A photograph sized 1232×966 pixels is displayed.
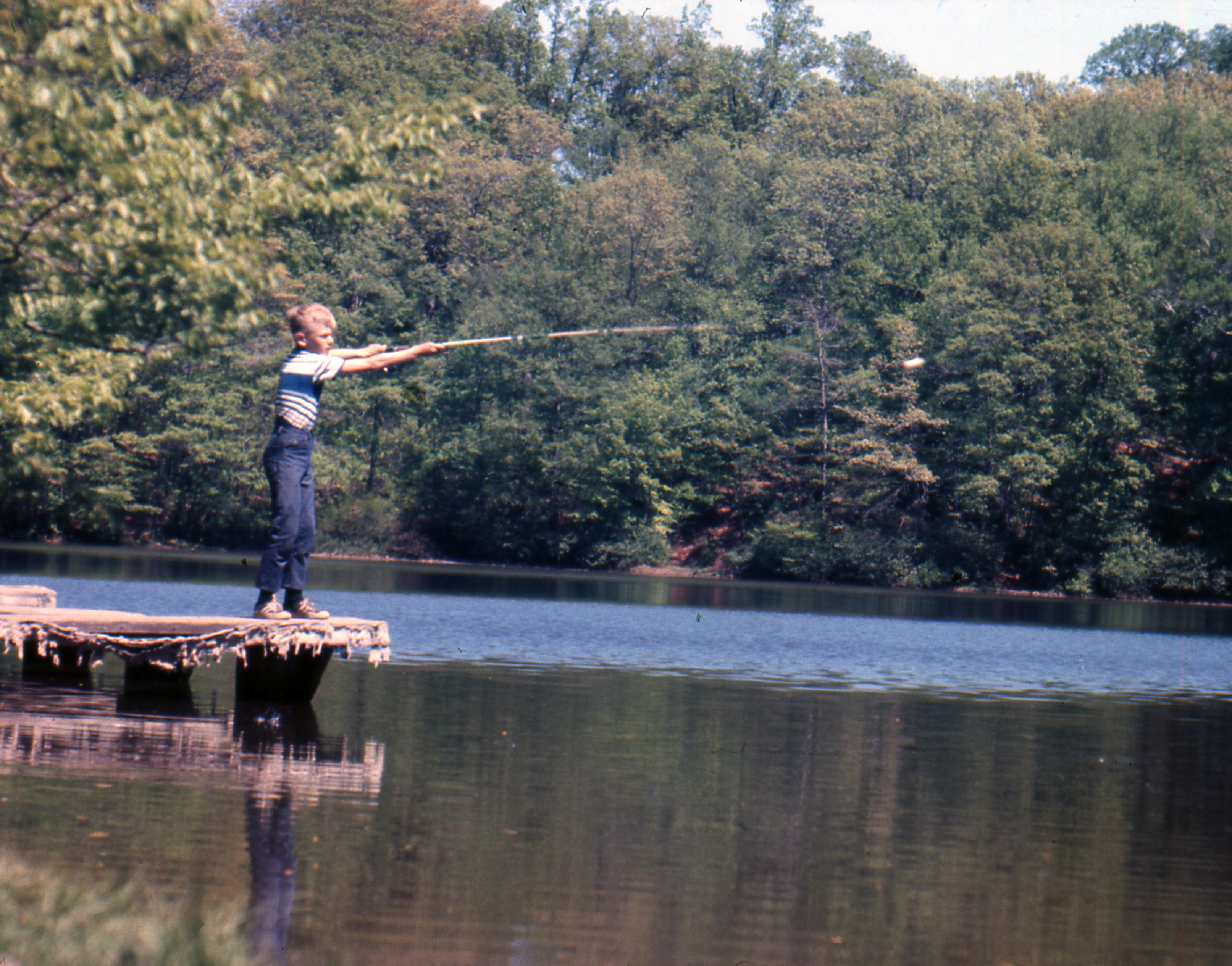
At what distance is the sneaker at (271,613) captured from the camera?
36.9 feet

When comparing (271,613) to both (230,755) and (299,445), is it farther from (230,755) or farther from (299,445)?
(230,755)

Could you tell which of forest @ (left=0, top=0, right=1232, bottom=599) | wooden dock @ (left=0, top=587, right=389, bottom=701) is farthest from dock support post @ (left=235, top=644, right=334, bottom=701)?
forest @ (left=0, top=0, right=1232, bottom=599)

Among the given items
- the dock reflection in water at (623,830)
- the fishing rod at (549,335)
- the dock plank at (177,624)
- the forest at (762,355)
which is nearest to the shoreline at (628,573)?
the forest at (762,355)

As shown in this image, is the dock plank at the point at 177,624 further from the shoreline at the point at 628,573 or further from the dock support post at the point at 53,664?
the shoreline at the point at 628,573

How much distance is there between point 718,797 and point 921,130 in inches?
2649

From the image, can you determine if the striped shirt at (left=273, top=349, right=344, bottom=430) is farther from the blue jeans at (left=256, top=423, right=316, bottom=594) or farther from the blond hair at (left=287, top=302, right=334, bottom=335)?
the blond hair at (left=287, top=302, right=334, bottom=335)

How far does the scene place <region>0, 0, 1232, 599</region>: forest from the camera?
2179 inches

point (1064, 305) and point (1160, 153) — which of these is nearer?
point (1064, 305)

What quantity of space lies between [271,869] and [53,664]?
8.04 meters

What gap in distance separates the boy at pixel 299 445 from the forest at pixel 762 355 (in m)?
32.6

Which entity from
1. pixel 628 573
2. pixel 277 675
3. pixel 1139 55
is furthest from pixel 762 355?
pixel 277 675

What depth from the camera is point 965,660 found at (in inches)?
864

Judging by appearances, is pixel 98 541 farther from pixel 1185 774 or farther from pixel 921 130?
pixel 1185 774

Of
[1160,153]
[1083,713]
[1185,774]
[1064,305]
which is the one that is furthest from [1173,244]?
[1185,774]
